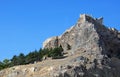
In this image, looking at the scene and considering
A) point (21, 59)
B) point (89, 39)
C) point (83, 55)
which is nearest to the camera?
point (83, 55)

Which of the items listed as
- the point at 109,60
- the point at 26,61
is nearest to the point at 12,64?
the point at 26,61

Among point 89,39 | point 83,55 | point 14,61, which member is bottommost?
point 83,55

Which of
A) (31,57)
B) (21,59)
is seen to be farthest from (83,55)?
(21,59)

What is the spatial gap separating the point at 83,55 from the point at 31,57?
1747cm

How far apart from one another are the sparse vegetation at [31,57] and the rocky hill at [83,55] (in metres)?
2.52

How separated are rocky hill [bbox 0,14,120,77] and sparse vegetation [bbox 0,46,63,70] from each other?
252 centimetres

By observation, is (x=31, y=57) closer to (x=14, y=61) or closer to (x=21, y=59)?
(x=21, y=59)

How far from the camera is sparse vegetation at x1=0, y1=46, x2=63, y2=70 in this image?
5197 inches

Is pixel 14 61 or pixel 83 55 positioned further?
pixel 14 61

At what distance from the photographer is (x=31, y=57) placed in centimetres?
13450

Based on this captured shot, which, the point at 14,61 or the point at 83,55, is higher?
the point at 14,61

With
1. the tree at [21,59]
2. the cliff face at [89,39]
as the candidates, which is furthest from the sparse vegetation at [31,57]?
the cliff face at [89,39]

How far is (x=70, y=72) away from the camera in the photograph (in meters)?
109

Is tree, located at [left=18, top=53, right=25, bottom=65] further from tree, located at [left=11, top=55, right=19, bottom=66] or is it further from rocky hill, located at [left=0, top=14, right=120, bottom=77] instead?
rocky hill, located at [left=0, top=14, right=120, bottom=77]
